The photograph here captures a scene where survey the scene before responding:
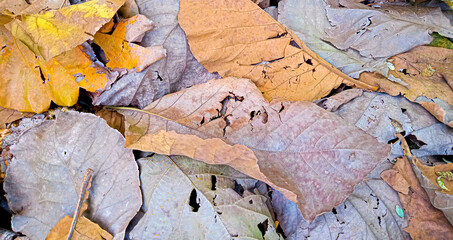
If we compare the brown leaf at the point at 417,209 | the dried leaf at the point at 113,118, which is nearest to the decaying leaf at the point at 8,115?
the dried leaf at the point at 113,118

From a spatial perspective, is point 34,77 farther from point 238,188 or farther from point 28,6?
point 238,188

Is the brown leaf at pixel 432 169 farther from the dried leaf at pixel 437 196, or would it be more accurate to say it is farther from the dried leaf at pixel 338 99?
the dried leaf at pixel 338 99

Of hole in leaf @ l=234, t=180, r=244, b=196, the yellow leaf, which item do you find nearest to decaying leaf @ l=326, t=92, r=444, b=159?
hole in leaf @ l=234, t=180, r=244, b=196

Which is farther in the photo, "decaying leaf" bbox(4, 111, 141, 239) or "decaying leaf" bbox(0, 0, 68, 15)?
"decaying leaf" bbox(0, 0, 68, 15)

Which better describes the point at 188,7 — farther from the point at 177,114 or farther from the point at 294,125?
the point at 294,125

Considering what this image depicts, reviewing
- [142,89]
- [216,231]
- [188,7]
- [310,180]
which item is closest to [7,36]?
[142,89]

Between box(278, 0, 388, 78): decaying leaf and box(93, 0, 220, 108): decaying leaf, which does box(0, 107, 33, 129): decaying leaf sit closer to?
box(93, 0, 220, 108): decaying leaf
